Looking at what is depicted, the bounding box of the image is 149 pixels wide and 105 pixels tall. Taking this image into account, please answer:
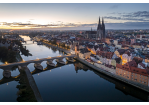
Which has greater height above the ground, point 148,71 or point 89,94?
point 148,71

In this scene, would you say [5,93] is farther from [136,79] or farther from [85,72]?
[136,79]

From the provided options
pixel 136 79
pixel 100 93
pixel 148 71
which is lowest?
pixel 100 93

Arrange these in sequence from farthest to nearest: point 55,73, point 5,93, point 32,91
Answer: point 55,73
point 5,93
point 32,91

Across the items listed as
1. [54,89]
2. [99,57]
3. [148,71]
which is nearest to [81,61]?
[99,57]

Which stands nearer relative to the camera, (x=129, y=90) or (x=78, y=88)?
(x=129, y=90)

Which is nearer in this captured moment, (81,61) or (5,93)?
(5,93)

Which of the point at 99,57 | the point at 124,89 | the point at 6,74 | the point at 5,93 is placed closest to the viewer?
the point at 5,93

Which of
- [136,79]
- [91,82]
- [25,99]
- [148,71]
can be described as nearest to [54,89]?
[25,99]

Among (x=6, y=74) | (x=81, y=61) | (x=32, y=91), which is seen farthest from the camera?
(x=81, y=61)

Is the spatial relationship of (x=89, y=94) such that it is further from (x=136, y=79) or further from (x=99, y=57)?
(x=99, y=57)
